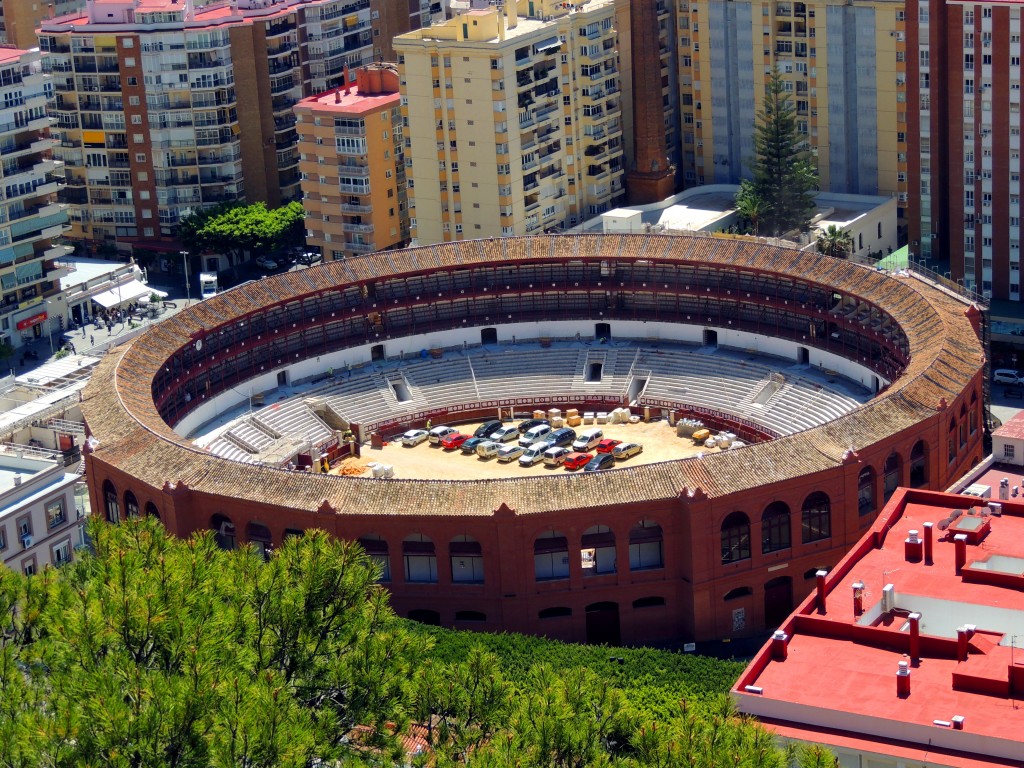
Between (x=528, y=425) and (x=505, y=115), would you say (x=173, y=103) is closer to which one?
(x=505, y=115)

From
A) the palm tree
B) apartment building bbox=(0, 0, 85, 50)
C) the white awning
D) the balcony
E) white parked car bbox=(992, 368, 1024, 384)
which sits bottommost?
white parked car bbox=(992, 368, 1024, 384)

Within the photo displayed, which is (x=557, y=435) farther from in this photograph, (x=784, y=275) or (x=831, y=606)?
(x=831, y=606)

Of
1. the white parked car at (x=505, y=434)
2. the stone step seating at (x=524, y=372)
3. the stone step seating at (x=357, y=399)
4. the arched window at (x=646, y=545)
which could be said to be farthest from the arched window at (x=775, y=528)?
the stone step seating at (x=357, y=399)

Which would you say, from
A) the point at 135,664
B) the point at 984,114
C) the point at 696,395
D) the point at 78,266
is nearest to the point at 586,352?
the point at 696,395

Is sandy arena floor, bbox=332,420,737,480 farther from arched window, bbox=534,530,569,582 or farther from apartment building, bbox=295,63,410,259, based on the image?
apartment building, bbox=295,63,410,259

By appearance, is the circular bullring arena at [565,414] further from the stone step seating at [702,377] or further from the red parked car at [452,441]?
the red parked car at [452,441]

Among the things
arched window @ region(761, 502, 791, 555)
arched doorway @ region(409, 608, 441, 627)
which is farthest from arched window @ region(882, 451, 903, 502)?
arched doorway @ region(409, 608, 441, 627)

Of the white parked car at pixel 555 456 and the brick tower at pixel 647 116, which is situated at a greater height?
the brick tower at pixel 647 116
